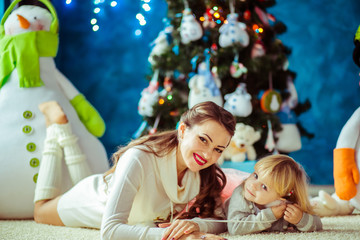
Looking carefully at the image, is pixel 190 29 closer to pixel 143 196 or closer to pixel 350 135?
pixel 350 135

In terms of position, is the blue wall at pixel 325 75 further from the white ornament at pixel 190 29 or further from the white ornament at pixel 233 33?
the white ornament at pixel 190 29

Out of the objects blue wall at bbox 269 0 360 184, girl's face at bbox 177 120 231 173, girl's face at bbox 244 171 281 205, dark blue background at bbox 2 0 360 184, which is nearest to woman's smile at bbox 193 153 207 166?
girl's face at bbox 177 120 231 173

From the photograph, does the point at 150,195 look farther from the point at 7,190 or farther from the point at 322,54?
the point at 322,54

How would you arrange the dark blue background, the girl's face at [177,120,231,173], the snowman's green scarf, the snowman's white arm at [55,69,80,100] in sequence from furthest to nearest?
the dark blue background < the snowman's white arm at [55,69,80,100] < the snowman's green scarf < the girl's face at [177,120,231,173]

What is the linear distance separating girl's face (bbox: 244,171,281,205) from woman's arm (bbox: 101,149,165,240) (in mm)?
357

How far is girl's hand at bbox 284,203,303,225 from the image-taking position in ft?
4.66

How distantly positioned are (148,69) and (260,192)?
7.26 feet

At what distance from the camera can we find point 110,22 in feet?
11.4

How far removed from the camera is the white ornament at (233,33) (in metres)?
2.57

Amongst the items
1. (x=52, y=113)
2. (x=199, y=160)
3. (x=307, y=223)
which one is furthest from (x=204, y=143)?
(x=52, y=113)

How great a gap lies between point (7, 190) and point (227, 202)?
0.95 metres

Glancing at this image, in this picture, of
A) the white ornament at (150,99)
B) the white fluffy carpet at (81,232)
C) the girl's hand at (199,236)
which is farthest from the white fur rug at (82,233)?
the white ornament at (150,99)

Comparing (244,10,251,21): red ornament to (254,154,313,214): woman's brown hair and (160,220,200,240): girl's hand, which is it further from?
(160,220,200,240): girl's hand

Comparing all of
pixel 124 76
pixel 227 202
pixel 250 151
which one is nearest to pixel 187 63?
pixel 250 151
